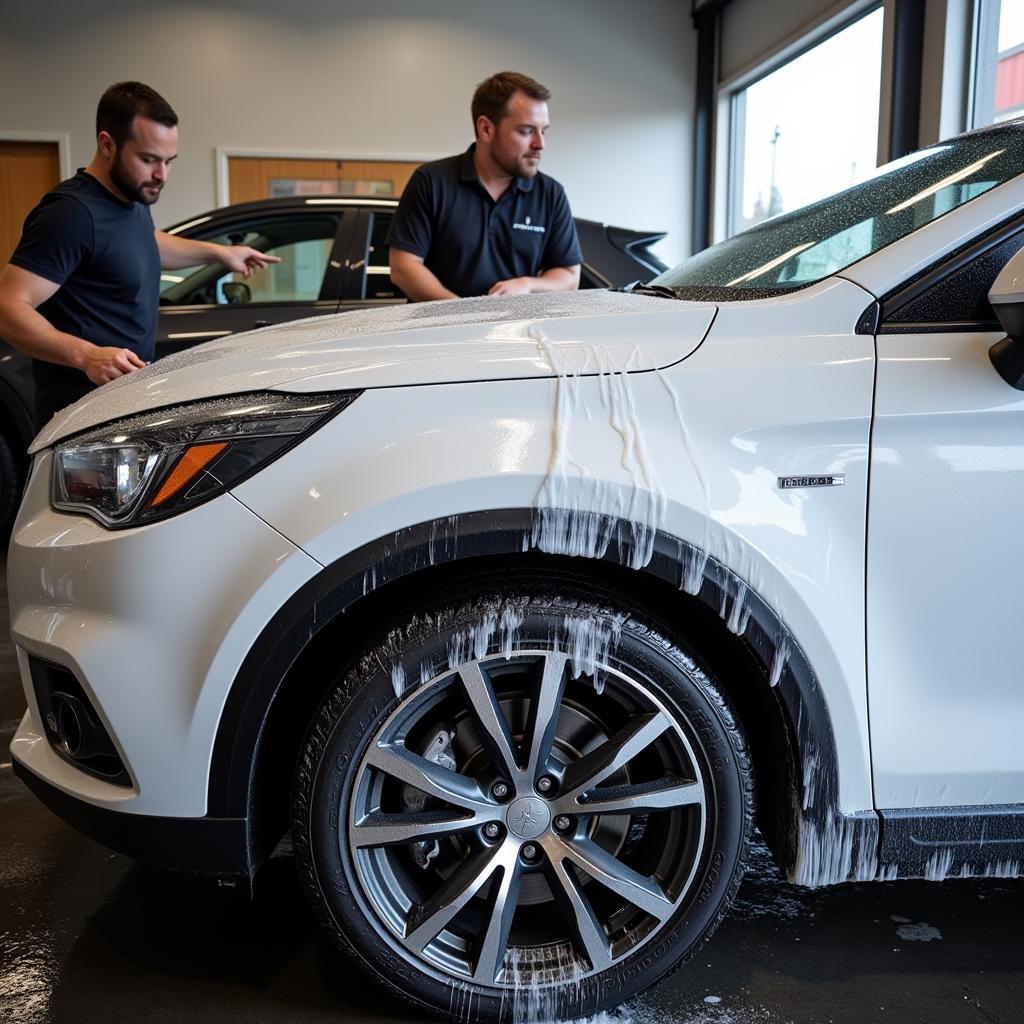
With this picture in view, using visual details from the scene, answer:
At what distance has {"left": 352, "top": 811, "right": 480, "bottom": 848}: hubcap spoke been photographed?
4.88 ft

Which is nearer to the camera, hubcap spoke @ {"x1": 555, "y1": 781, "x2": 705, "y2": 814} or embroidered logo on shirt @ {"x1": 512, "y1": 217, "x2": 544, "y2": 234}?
hubcap spoke @ {"x1": 555, "y1": 781, "x2": 705, "y2": 814}

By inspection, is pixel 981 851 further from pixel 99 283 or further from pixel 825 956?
pixel 99 283

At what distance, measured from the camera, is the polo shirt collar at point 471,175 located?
3.17 m

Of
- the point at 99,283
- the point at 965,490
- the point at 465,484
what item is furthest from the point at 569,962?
the point at 99,283

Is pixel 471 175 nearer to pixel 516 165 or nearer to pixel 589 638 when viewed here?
pixel 516 165

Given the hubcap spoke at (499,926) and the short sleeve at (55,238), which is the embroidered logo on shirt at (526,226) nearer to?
the short sleeve at (55,238)

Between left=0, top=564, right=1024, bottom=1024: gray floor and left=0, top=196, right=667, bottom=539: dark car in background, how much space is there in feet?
9.99

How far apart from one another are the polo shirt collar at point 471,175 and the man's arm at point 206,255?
28.5 inches

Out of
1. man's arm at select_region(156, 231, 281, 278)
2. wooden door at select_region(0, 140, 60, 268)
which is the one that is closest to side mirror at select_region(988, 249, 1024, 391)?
man's arm at select_region(156, 231, 281, 278)

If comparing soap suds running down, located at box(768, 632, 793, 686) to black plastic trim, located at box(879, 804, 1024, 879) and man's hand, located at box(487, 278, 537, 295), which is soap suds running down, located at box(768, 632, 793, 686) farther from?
man's hand, located at box(487, 278, 537, 295)

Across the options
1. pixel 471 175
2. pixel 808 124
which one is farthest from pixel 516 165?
pixel 808 124

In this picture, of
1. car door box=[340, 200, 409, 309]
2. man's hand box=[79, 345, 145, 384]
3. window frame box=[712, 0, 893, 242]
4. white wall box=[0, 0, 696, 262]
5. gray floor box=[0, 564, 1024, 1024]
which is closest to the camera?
gray floor box=[0, 564, 1024, 1024]

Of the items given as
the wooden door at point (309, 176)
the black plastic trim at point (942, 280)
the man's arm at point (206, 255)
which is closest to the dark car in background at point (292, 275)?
the man's arm at point (206, 255)

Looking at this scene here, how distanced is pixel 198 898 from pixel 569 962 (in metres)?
0.80
